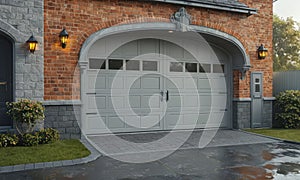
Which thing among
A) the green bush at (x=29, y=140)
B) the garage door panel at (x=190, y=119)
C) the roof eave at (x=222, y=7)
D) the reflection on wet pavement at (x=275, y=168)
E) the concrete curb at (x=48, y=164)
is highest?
the roof eave at (x=222, y=7)

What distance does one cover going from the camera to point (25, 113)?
597 centimetres

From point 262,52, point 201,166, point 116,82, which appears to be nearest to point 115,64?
point 116,82

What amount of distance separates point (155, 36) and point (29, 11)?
3.53 m

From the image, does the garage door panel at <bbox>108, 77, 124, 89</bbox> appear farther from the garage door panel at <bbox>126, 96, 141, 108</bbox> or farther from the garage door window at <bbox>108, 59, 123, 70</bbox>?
the garage door panel at <bbox>126, 96, 141, 108</bbox>

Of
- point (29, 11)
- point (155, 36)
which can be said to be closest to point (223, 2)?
point (155, 36)

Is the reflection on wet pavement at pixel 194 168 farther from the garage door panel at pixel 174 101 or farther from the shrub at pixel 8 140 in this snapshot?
the garage door panel at pixel 174 101

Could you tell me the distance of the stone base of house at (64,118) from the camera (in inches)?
263

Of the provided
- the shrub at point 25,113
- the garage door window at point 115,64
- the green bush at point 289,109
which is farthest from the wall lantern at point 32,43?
the green bush at point 289,109

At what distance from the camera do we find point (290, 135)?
7.79m

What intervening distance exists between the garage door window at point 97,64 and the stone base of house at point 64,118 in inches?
50.2

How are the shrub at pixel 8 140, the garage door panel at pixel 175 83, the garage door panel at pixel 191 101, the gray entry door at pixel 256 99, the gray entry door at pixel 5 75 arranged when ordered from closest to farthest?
the shrub at pixel 8 140, the gray entry door at pixel 5 75, the garage door panel at pixel 175 83, the garage door panel at pixel 191 101, the gray entry door at pixel 256 99

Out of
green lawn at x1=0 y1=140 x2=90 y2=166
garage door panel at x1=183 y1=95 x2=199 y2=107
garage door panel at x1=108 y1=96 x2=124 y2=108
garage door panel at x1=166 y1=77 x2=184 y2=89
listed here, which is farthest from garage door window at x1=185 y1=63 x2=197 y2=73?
green lawn at x1=0 y1=140 x2=90 y2=166

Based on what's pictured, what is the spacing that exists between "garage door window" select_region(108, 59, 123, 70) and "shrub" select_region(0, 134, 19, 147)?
3046mm

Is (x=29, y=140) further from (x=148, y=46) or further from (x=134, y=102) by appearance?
(x=148, y=46)
